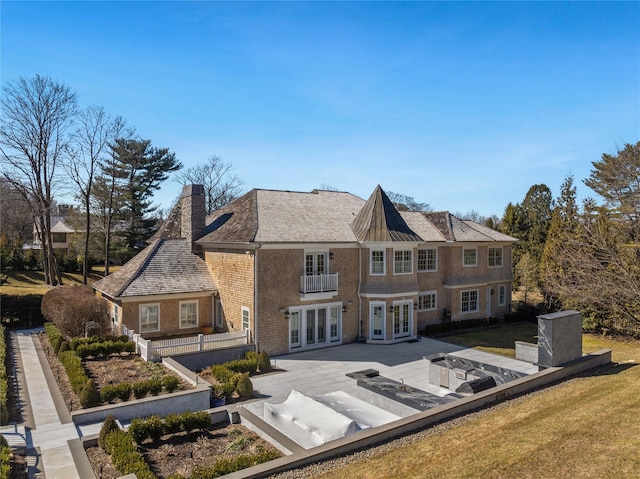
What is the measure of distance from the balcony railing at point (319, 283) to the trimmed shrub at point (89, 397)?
9411 mm

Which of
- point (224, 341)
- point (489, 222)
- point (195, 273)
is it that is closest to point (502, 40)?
point (224, 341)

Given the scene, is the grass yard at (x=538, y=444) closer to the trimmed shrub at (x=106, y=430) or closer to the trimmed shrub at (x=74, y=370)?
the trimmed shrub at (x=106, y=430)

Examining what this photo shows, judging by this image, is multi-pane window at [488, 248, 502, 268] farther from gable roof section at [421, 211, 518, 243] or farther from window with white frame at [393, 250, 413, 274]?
window with white frame at [393, 250, 413, 274]

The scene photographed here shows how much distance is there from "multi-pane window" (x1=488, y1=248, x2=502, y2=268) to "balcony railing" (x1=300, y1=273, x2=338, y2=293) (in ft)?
41.6

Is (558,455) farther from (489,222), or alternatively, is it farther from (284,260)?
(489,222)

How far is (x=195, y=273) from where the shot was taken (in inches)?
861

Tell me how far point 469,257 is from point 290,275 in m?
12.9

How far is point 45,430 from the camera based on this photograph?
1148 cm

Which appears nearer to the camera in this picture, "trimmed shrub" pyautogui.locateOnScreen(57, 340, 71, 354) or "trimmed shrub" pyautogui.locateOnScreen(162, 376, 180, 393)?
"trimmed shrub" pyautogui.locateOnScreen(162, 376, 180, 393)

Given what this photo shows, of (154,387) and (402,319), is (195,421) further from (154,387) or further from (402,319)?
(402,319)

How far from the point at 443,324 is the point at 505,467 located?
16.5 m

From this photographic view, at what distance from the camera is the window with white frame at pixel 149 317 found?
1981 centimetres

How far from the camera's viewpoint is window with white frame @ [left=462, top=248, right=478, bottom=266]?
26250 millimetres

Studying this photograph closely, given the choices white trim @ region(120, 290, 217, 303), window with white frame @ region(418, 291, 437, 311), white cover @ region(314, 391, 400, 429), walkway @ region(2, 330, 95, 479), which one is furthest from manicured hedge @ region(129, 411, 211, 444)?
window with white frame @ region(418, 291, 437, 311)
